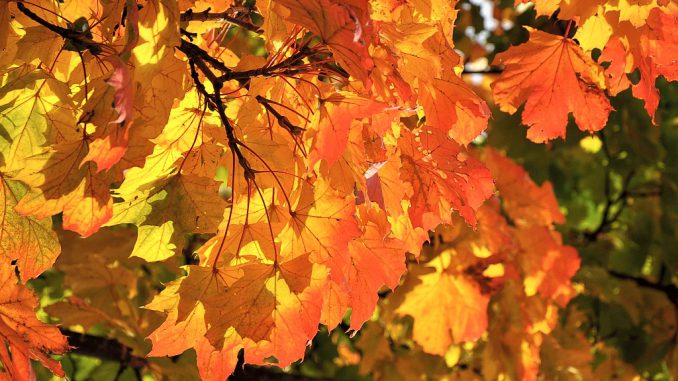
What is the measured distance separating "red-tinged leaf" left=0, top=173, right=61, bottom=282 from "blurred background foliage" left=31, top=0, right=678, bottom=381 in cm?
125

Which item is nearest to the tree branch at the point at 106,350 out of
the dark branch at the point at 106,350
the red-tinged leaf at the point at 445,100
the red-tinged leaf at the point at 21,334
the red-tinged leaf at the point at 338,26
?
the dark branch at the point at 106,350

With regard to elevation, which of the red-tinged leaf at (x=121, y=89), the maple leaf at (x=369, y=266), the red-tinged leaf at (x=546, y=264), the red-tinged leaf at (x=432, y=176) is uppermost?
the red-tinged leaf at (x=121, y=89)

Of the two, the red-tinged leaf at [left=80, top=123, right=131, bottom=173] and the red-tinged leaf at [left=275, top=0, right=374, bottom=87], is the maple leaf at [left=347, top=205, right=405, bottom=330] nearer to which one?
the red-tinged leaf at [left=275, top=0, right=374, bottom=87]

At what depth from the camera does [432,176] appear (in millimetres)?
1447

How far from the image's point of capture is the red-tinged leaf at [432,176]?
4.71 ft

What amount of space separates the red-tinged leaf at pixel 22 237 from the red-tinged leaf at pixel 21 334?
0.03m

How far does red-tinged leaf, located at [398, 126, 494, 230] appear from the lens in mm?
1436

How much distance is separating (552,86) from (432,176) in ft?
1.22

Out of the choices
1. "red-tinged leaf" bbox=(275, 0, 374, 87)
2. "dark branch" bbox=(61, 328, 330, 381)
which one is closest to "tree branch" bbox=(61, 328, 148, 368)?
"dark branch" bbox=(61, 328, 330, 381)

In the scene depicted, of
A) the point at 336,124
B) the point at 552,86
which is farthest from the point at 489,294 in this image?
the point at 336,124

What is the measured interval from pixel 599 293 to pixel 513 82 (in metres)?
2.03

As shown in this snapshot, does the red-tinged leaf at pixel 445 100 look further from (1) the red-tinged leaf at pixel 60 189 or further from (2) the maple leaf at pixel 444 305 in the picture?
(2) the maple leaf at pixel 444 305

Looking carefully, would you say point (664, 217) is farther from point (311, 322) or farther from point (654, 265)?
point (311, 322)

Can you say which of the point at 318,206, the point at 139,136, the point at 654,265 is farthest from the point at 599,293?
the point at 139,136
